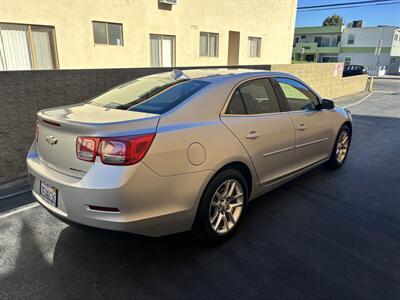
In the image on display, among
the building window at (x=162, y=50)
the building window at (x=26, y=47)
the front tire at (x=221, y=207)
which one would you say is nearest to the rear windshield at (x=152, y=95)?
the front tire at (x=221, y=207)

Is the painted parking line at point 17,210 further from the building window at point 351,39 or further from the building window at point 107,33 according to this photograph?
the building window at point 351,39

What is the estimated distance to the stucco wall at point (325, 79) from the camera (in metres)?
11.3

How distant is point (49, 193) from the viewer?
8.09 feet

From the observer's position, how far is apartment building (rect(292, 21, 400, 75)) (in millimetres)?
49688

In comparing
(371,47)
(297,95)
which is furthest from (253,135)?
Result: (371,47)

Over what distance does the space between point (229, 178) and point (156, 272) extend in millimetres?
1032

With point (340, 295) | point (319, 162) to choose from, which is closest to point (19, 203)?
point (340, 295)

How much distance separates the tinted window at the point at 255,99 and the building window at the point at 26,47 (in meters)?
7.62

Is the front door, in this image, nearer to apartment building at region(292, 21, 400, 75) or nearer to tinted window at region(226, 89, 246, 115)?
tinted window at region(226, 89, 246, 115)

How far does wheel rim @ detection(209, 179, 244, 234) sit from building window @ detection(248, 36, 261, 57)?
14530 mm

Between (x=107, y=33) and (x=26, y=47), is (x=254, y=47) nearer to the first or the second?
(x=107, y=33)

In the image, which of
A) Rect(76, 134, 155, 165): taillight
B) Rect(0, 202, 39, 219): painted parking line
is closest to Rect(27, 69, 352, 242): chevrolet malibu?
Rect(76, 134, 155, 165): taillight

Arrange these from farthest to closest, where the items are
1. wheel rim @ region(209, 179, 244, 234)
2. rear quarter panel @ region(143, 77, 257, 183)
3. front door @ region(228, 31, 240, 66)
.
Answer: front door @ region(228, 31, 240, 66), wheel rim @ region(209, 179, 244, 234), rear quarter panel @ region(143, 77, 257, 183)

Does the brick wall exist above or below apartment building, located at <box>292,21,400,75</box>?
below
